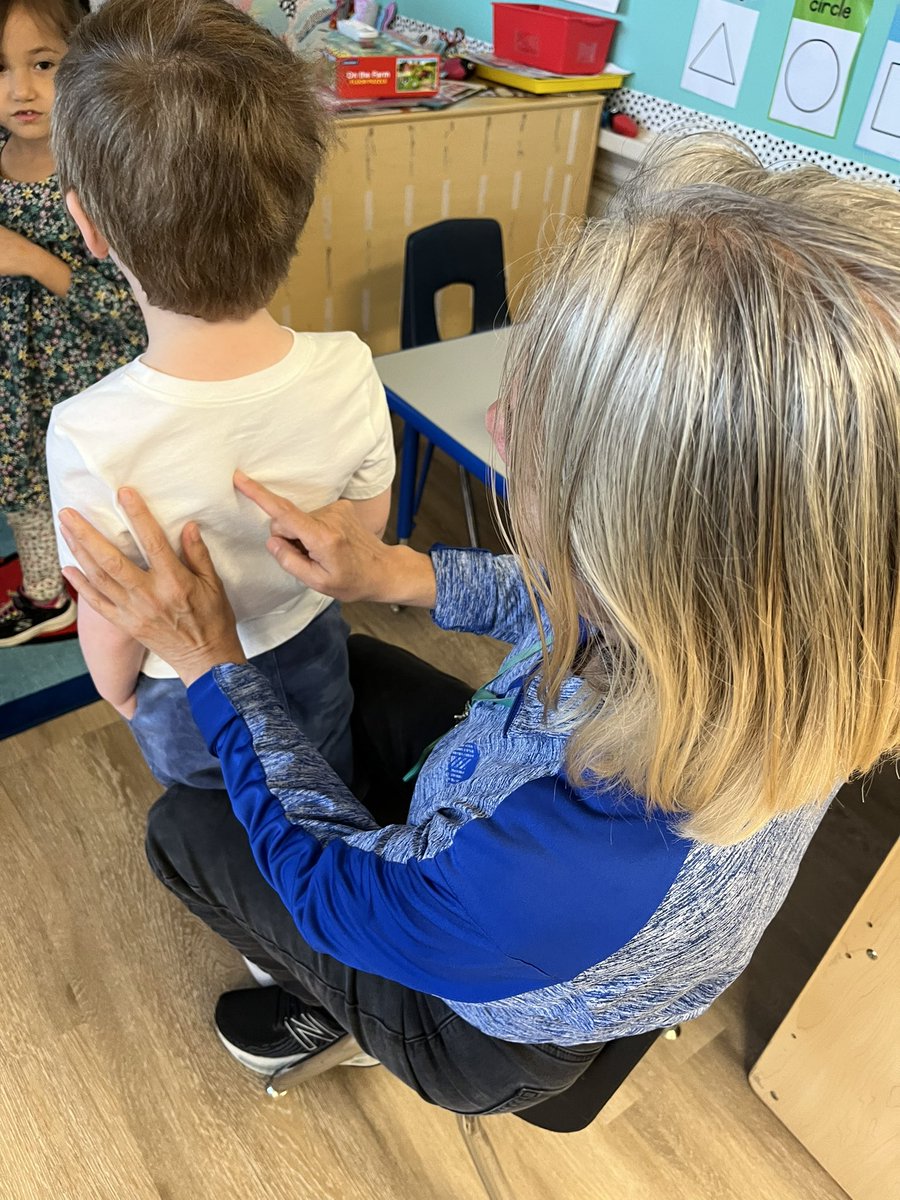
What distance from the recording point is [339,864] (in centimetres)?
76

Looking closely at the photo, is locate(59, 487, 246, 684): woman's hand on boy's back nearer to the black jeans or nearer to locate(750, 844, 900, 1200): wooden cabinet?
the black jeans

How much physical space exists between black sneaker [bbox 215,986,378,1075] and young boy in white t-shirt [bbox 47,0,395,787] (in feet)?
2.01

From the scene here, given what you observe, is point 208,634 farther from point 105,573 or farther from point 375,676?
point 375,676

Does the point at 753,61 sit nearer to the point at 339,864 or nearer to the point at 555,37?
the point at 555,37

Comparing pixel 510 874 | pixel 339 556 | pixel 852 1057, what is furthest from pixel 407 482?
pixel 510 874

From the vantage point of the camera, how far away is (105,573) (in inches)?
33.6

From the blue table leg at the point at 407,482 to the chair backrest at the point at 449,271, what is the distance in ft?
0.93

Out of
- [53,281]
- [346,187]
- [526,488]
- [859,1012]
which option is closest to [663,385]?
[526,488]

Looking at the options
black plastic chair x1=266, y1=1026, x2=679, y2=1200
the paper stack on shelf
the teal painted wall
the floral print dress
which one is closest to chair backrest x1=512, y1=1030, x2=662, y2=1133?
black plastic chair x1=266, y1=1026, x2=679, y2=1200

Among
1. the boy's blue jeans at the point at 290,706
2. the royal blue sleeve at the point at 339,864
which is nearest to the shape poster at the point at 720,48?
the boy's blue jeans at the point at 290,706

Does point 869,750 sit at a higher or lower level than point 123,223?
lower

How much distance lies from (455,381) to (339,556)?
0.86 meters

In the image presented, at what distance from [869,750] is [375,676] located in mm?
782

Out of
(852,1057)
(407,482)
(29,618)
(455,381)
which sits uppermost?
(455,381)
